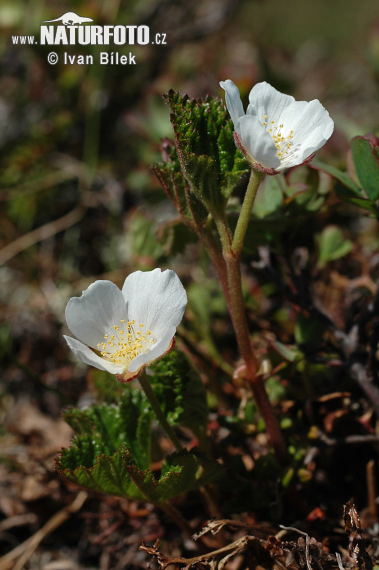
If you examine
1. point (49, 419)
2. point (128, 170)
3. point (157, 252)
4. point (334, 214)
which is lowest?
point (49, 419)

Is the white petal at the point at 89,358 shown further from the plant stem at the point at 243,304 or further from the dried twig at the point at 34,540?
the dried twig at the point at 34,540

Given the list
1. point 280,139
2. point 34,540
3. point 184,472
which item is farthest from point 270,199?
point 34,540

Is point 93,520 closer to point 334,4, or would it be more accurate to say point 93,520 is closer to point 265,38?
point 265,38

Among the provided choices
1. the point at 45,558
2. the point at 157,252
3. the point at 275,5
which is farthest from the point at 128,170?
the point at 275,5

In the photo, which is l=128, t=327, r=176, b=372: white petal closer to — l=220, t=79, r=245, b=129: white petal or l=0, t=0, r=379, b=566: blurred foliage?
l=0, t=0, r=379, b=566: blurred foliage

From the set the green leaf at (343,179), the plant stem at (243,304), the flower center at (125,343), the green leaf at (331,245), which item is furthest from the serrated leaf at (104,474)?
the green leaf at (331,245)

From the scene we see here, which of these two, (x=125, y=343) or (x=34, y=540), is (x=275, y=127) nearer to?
(x=125, y=343)

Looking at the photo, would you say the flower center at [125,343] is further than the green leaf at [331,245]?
No
